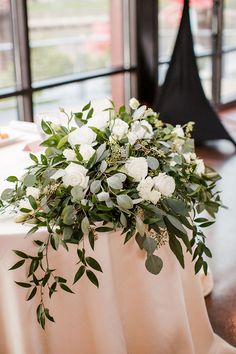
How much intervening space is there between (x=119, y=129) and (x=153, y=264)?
458 mm

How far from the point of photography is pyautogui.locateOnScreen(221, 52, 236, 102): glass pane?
23.2 ft

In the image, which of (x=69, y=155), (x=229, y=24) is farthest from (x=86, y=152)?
(x=229, y=24)

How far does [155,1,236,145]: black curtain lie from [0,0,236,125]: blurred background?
1.93ft

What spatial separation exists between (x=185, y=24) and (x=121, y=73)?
0.88m

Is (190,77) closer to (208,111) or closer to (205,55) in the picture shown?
(208,111)

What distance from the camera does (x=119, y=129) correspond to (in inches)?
72.2

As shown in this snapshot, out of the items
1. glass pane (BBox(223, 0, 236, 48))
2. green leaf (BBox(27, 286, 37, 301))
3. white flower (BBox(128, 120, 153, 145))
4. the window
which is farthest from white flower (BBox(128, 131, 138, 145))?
glass pane (BBox(223, 0, 236, 48))

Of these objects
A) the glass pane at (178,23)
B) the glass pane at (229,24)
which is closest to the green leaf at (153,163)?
the glass pane at (178,23)

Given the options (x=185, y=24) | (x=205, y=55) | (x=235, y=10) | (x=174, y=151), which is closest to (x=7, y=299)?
(x=174, y=151)

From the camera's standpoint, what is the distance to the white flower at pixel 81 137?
176 cm

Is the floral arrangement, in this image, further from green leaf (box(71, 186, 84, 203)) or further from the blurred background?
the blurred background

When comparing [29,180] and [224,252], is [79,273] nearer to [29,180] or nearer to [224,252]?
[29,180]

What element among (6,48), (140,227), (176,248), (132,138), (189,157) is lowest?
(176,248)

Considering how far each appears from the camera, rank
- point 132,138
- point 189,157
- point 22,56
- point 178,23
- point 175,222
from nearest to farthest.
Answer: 1. point 175,222
2. point 132,138
3. point 189,157
4. point 22,56
5. point 178,23
